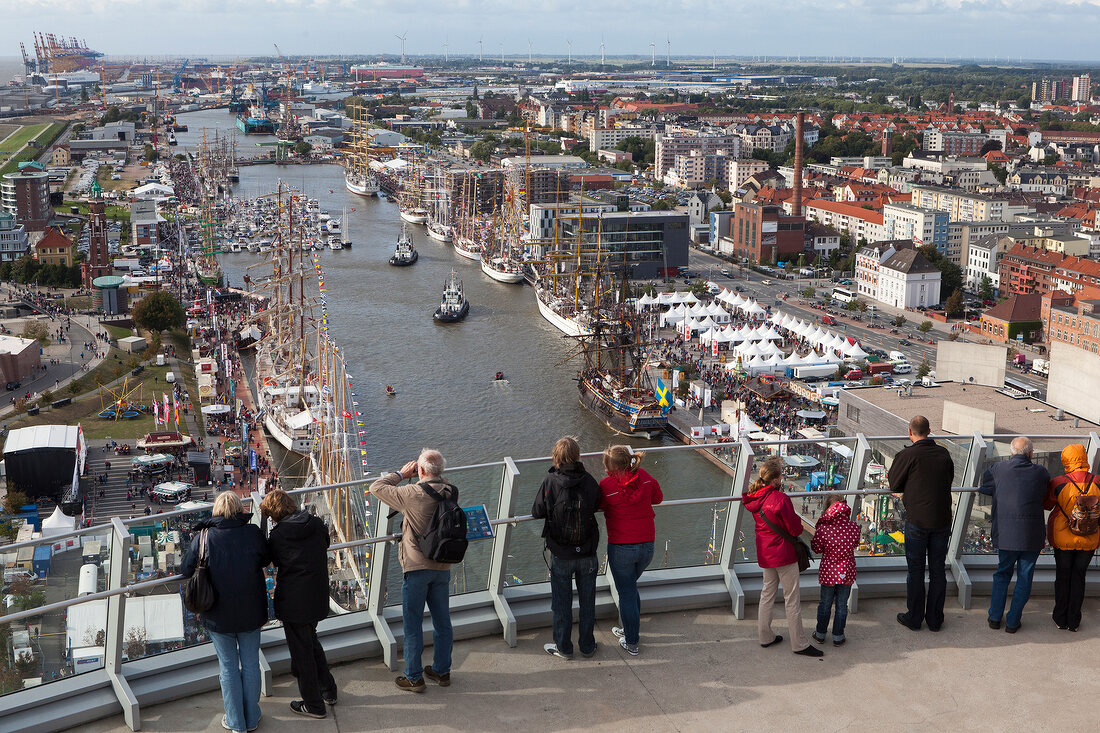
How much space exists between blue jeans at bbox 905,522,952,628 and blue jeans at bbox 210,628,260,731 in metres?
0.81

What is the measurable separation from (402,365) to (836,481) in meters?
8.79

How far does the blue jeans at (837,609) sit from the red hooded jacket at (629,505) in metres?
0.23

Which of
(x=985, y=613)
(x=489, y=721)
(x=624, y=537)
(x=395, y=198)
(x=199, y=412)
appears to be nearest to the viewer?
(x=489, y=721)

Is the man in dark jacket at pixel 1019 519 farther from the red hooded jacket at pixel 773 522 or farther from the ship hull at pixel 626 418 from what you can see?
the ship hull at pixel 626 418

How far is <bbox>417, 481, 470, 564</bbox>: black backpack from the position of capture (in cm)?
130

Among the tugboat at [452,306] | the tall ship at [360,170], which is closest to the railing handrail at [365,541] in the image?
the tugboat at [452,306]

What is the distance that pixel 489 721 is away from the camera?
4.19 feet

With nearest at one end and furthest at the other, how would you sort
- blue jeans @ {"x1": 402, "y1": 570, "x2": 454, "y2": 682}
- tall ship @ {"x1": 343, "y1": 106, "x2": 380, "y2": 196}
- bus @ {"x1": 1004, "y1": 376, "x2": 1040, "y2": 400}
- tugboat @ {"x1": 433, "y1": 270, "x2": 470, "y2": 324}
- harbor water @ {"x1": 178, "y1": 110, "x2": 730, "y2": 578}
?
blue jeans @ {"x1": 402, "y1": 570, "x2": 454, "y2": 682}
harbor water @ {"x1": 178, "y1": 110, "x2": 730, "y2": 578}
bus @ {"x1": 1004, "y1": 376, "x2": 1040, "y2": 400}
tugboat @ {"x1": 433, "y1": 270, "x2": 470, "y2": 324}
tall ship @ {"x1": 343, "y1": 106, "x2": 380, "y2": 196}

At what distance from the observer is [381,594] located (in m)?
1.44

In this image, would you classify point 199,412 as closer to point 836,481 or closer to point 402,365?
point 402,365

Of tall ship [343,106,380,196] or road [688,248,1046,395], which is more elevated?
tall ship [343,106,380,196]

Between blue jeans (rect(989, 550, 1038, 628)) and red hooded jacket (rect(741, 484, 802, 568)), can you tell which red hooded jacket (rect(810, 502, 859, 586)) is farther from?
blue jeans (rect(989, 550, 1038, 628))

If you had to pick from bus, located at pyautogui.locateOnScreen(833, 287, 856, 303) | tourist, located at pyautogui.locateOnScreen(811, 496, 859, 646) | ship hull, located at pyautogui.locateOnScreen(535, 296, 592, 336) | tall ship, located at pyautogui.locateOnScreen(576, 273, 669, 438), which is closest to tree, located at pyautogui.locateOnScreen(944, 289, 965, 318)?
bus, located at pyautogui.locateOnScreen(833, 287, 856, 303)

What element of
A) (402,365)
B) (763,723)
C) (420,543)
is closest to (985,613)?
(763,723)
